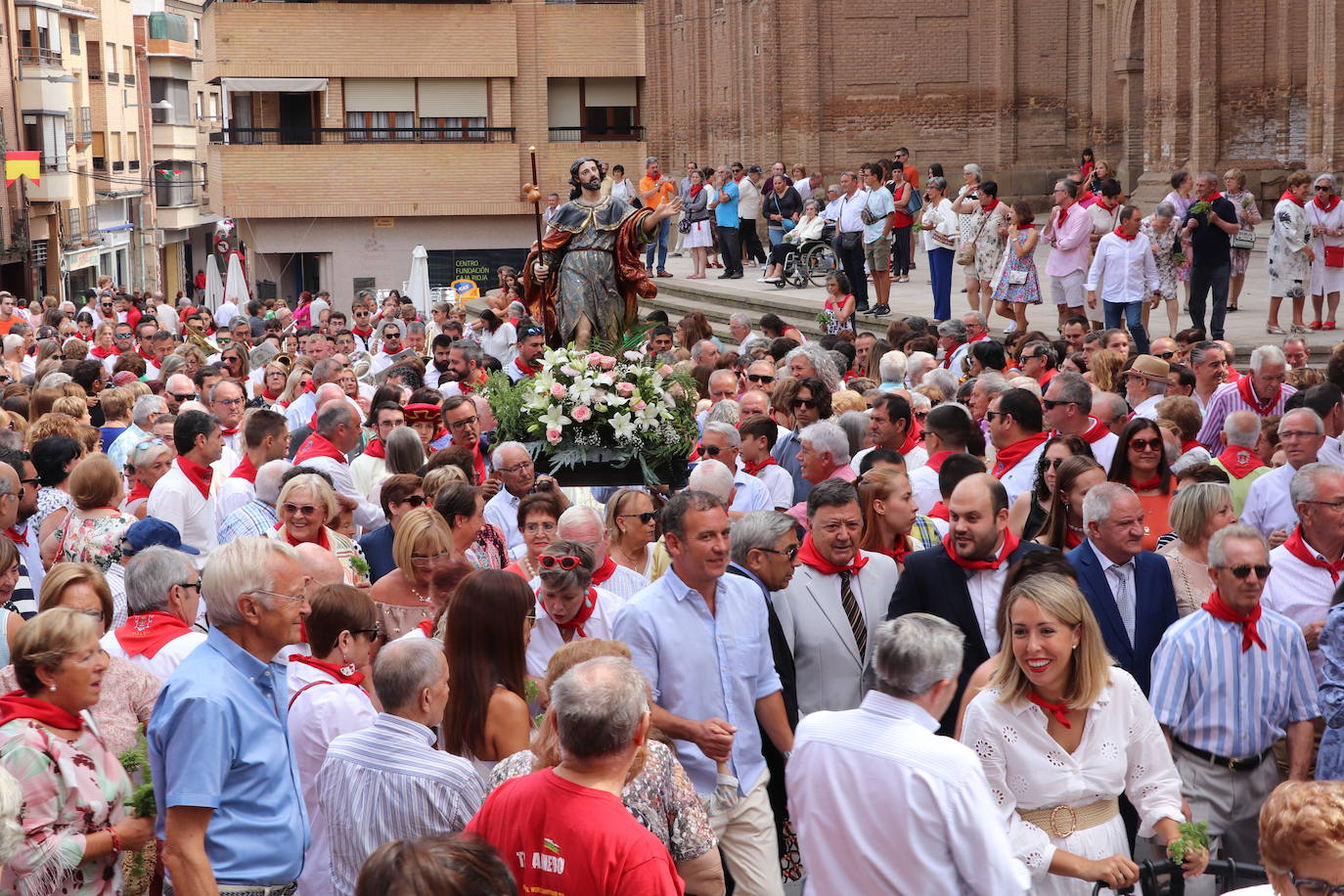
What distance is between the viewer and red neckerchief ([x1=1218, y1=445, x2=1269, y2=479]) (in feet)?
28.3

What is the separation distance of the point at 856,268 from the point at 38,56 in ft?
127

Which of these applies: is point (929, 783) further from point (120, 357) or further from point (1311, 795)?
A: point (120, 357)

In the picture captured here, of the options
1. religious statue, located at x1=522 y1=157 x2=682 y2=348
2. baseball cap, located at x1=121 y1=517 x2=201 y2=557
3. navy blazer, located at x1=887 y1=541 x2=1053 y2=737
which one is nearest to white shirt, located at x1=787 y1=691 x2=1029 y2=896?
navy blazer, located at x1=887 y1=541 x2=1053 y2=737

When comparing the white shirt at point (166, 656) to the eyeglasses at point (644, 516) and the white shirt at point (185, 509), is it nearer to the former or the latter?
the eyeglasses at point (644, 516)

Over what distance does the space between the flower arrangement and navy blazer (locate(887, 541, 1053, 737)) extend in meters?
3.84

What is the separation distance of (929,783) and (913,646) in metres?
0.35

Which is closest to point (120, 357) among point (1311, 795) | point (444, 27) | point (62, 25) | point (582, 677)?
point (582, 677)

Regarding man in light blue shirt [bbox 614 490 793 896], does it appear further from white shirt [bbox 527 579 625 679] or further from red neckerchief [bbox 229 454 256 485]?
red neckerchief [bbox 229 454 256 485]

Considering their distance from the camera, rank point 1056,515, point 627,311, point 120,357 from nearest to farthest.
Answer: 1. point 1056,515
2. point 627,311
3. point 120,357

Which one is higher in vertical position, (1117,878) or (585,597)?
(585,597)

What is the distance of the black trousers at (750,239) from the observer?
26953 millimetres

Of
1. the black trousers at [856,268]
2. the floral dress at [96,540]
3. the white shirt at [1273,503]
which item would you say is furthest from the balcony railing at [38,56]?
the white shirt at [1273,503]

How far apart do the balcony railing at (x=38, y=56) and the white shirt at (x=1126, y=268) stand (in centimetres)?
4291

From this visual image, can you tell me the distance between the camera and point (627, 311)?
40.5ft
